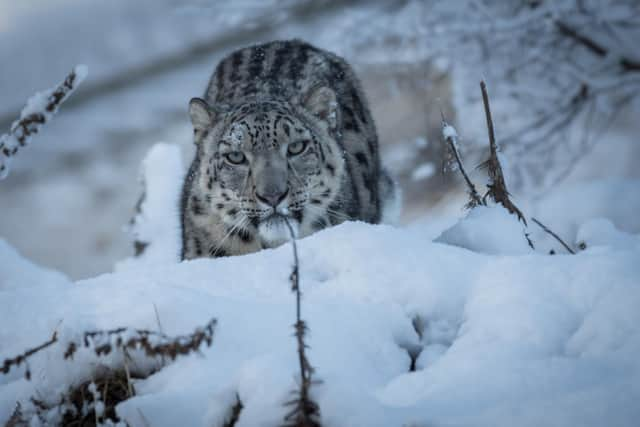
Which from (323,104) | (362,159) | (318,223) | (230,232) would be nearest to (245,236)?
(230,232)

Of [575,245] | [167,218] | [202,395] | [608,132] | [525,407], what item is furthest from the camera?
[608,132]

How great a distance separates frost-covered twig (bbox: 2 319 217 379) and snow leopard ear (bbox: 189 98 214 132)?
200cm

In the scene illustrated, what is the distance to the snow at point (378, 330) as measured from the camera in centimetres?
180

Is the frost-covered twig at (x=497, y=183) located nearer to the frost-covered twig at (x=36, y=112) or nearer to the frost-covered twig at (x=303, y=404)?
the frost-covered twig at (x=303, y=404)

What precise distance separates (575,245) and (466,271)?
82 centimetres

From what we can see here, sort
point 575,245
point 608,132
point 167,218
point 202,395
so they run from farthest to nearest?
point 608,132
point 167,218
point 575,245
point 202,395

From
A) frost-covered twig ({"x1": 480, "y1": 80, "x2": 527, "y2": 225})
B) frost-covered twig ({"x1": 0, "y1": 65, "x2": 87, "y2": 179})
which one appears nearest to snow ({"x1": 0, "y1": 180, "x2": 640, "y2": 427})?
frost-covered twig ({"x1": 480, "y1": 80, "x2": 527, "y2": 225})

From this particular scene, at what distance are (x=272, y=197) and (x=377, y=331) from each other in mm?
1337

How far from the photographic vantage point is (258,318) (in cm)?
214

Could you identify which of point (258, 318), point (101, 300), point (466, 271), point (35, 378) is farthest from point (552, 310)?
point (35, 378)

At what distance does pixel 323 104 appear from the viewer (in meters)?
3.94

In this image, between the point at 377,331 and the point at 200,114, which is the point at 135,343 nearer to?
the point at 377,331

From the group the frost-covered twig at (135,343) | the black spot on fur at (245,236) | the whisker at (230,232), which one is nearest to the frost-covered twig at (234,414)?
the frost-covered twig at (135,343)

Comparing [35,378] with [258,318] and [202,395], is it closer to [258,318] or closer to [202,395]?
[202,395]
